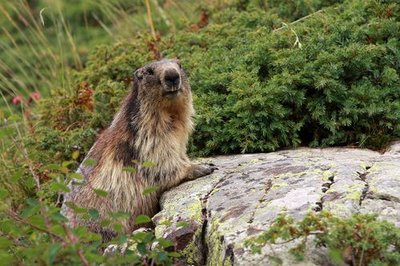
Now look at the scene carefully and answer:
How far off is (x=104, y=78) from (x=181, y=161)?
9.61 ft

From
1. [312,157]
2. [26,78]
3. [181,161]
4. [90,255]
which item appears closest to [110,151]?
[181,161]

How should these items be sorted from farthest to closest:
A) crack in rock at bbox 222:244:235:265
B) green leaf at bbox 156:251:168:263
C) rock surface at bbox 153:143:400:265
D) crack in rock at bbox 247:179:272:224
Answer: crack in rock at bbox 247:179:272:224, rock surface at bbox 153:143:400:265, crack in rock at bbox 222:244:235:265, green leaf at bbox 156:251:168:263

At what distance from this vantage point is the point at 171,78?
6.75 metres

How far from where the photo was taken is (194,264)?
5562 mm

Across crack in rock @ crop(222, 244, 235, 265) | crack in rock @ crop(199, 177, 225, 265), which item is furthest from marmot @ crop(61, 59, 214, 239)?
crack in rock @ crop(222, 244, 235, 265)

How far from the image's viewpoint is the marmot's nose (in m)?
6.73

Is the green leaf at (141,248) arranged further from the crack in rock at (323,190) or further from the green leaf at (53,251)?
the crack in rock at (323,190)

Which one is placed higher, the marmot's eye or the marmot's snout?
the marmot's eye

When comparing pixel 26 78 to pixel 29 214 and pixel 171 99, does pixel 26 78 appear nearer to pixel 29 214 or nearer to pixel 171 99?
pixel 171 99

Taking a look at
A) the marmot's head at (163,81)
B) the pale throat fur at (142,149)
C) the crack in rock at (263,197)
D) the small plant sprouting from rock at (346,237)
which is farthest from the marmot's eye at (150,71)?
the small plant sprouting from rock at (346,237)

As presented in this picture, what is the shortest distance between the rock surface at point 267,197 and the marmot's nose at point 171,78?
83 cm

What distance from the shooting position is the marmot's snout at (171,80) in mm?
6738

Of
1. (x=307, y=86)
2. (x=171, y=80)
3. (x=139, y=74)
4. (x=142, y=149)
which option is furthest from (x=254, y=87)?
(x=142, y=149)

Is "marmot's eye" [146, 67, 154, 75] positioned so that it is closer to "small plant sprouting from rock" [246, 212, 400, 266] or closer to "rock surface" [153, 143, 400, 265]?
"rock surface" [153, 143, 400, 265]
